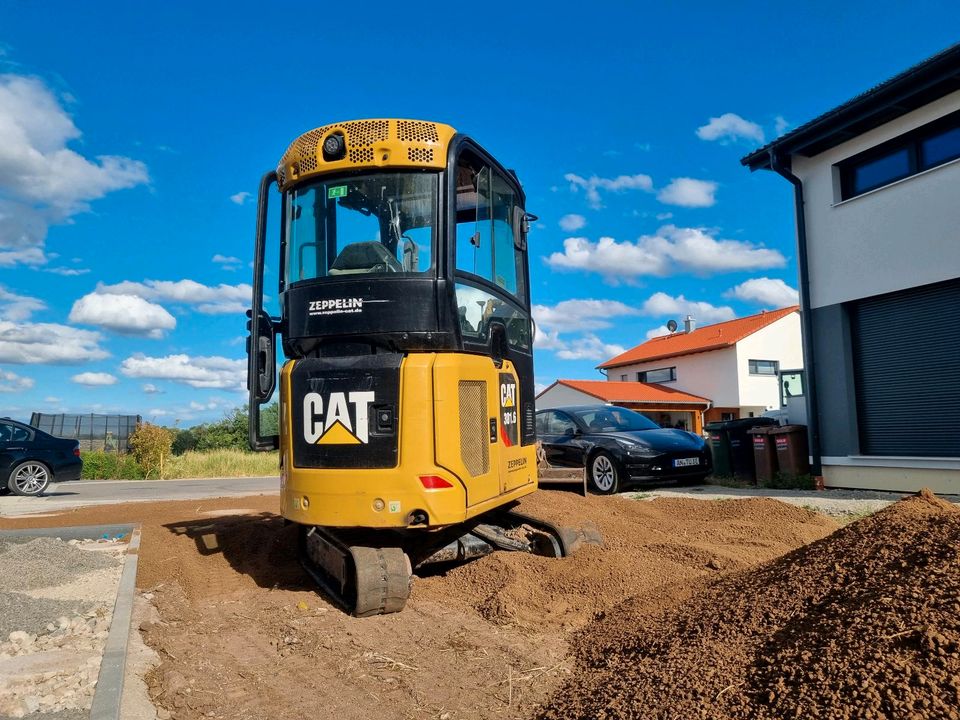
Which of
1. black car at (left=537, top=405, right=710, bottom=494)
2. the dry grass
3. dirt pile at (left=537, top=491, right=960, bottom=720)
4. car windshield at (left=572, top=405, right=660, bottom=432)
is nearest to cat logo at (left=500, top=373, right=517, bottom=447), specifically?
dirt pile at (left=537, top=491, right=960, bottom=720)

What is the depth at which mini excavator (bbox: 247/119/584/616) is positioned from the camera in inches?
192

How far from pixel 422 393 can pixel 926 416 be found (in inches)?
392

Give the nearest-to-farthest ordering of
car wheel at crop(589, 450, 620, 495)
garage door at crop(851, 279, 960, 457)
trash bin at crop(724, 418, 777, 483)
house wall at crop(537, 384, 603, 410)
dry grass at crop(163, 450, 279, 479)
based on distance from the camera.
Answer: garage door at crop(851, 279, 960, 457) → car wheel at crop(589, 450, 620, 495) → trash bin at crop(724, 418, 777, 483) → dry grass at crop(163, 450, 279, 479) → house wall at crop(537, 384, 603, 410)

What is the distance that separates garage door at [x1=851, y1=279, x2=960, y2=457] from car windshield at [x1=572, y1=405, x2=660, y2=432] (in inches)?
144

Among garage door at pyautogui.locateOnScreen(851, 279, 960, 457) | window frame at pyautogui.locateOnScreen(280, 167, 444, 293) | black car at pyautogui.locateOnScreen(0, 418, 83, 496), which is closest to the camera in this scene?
window frame at pyautogui.locateOnScreen(280, 167, 444, 293)

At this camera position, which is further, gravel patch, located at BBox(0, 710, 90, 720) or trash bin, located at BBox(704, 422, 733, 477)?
trash bin, located at BBox(704, 422, 733, 477)

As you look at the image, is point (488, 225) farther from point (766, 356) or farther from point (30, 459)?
point (766, 356)

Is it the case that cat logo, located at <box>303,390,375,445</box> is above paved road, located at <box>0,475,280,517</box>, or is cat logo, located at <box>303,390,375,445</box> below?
above

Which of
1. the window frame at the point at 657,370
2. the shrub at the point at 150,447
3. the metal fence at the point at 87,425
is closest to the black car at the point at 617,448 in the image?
the shrub at the point at 150,447

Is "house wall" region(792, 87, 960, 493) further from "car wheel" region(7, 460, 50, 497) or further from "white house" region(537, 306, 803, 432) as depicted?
"white house" region(537, 306, 803, 432)

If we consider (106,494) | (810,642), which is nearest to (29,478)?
(106,494)

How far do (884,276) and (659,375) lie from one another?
93.2ft

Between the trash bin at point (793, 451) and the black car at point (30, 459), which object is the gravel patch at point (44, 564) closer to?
the black car at point (30, 459)

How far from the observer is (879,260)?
39.2 feet
